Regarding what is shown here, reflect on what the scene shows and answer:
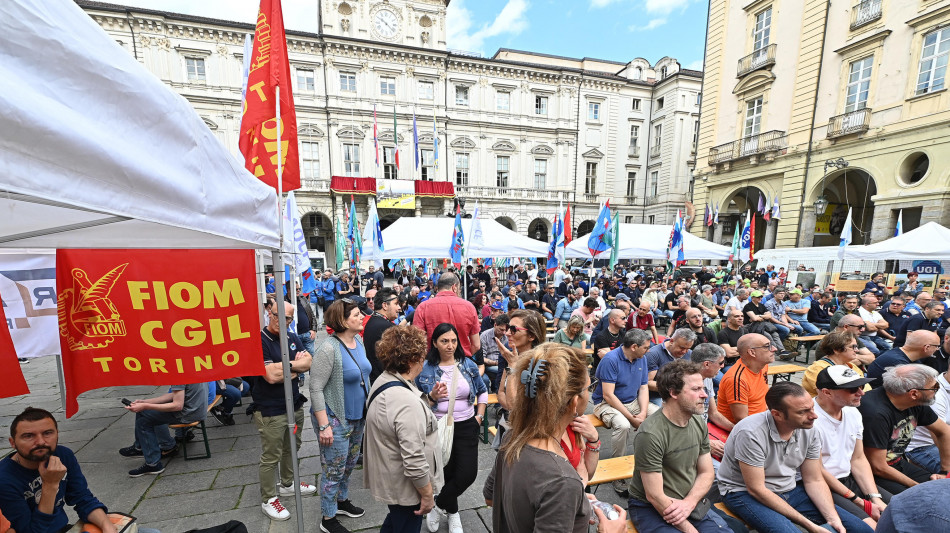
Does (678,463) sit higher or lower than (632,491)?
higher

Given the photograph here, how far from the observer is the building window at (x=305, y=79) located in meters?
24.8

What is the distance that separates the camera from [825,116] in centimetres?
1752

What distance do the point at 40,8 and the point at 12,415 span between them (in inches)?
268

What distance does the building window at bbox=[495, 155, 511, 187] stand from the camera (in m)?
29.7

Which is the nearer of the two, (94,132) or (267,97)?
(94,132)

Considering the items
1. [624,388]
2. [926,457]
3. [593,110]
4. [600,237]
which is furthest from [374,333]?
[593,110]

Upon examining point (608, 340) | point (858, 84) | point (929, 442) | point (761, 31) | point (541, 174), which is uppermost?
point (761, 31)

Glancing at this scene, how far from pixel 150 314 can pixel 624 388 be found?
406 centimetres

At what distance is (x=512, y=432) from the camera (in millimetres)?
→ 1625

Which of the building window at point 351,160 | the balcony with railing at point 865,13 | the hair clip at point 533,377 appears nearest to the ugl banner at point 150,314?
the hair clip at point 533,377

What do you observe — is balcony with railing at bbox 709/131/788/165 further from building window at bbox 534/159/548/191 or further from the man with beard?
the man with beard

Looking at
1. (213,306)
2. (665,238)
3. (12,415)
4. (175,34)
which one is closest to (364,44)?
(175,34)

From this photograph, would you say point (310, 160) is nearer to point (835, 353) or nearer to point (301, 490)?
point (301, 490)

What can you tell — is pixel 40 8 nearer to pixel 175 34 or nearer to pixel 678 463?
pixel 678 463
